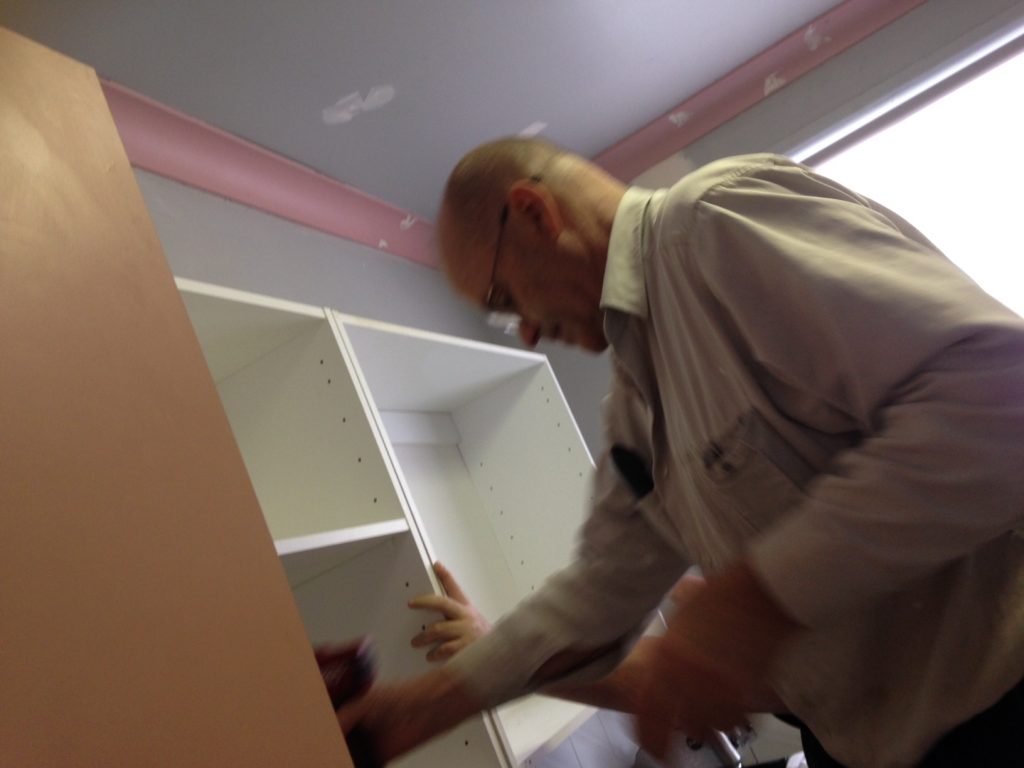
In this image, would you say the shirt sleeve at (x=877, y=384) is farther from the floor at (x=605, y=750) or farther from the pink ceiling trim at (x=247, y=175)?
the floor at (x=605, y=750)

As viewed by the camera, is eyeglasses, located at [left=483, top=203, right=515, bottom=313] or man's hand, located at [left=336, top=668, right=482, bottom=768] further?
eyeglasses, located at [left=483, top=203, right=515, bottom=313]

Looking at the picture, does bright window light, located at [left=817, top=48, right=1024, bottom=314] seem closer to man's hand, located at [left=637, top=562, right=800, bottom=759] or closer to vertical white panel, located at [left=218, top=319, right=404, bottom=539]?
vertical white panel, located at [left=218, top=319, right=404, bottom=539]

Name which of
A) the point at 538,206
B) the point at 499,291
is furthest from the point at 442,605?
the point at 538,206

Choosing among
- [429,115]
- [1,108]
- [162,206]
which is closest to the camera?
[1,108]

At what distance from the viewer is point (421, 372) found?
146 centimetres

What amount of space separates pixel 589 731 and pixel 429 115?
4.48ft

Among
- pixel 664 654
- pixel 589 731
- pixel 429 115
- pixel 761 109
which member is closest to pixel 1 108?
pixel 664 654

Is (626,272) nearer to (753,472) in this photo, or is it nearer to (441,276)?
(753,472)

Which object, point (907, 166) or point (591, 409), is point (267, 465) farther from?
point (907, 166)

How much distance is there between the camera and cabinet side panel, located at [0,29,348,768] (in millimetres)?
395

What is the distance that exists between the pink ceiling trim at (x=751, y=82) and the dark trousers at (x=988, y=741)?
1925 mm

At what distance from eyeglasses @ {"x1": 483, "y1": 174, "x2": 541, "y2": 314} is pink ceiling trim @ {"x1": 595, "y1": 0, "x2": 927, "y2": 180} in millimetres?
1553

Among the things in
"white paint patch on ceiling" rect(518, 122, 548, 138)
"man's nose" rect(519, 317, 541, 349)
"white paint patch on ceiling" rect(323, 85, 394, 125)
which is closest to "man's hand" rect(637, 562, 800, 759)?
"man's nose" rect(519, 317, 541, 349)

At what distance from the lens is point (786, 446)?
0.70 meters
